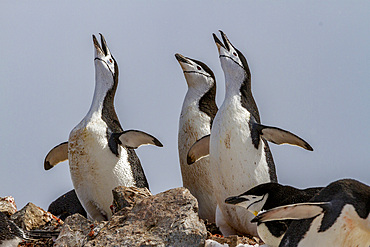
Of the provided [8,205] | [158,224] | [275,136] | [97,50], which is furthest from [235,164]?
[8,205]

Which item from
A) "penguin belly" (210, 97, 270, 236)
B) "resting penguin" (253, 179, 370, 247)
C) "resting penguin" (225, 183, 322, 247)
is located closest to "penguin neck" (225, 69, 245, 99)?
"penguin belly" (210, 97, 270, 236)

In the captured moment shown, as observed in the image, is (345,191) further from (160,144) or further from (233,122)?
(160,144)

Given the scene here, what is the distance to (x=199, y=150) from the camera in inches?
247

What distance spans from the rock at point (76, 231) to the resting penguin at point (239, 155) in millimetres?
1502

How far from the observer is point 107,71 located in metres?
6.82

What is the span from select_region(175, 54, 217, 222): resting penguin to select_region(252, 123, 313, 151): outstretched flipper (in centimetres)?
118

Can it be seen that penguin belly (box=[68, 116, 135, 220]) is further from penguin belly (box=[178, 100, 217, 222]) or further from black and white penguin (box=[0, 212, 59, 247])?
black and white penguin (box=[0, 212, 59, 247])

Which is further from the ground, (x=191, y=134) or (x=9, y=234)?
(x=191, y=134)

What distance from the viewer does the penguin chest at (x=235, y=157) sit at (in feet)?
18.0

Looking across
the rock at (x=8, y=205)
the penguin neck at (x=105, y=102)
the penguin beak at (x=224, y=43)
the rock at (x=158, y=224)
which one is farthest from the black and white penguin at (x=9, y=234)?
the penguin beak at (x=224, y=43)

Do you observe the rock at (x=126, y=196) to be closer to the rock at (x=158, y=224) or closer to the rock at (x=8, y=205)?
the rock at (x=158, y=224)

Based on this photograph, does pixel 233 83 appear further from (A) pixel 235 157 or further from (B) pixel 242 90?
(A) pixel 235 157

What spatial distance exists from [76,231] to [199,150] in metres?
2.15

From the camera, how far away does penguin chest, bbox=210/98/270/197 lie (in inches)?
216
